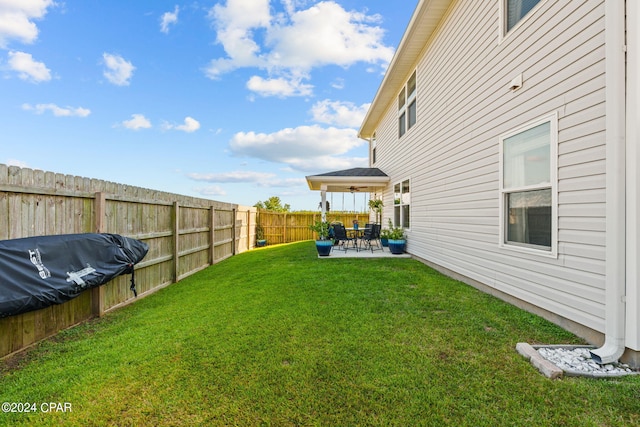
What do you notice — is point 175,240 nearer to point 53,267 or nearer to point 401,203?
point 53,267

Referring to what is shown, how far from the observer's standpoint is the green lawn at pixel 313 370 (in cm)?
183

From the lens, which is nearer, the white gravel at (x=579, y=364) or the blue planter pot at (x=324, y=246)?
the white gravel at (x=579, y=364)

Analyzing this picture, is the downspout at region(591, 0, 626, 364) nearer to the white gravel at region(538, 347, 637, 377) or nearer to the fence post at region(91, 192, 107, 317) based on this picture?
the white gravel at region(538, 347, 637, 377)

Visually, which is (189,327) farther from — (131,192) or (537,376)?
(537,376)

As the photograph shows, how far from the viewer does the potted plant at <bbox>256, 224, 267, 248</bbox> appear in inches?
547

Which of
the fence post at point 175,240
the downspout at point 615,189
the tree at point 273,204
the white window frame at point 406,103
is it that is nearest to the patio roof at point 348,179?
the white window frame at point 406,103

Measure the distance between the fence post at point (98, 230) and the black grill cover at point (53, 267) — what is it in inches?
12.0

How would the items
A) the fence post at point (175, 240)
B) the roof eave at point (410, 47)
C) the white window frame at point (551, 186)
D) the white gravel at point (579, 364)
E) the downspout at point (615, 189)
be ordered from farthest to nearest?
the fence post at point (175, 240), the roof eave at point (410, 47), the white window frame at point (551, 186), the downspout at point (615, 189), the white gravel at point (579, 364)

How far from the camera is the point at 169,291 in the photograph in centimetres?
538

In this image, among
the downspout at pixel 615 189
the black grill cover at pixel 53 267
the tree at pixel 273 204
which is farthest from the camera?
the tree at pixel 273 204

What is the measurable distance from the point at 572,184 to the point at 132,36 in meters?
10.2

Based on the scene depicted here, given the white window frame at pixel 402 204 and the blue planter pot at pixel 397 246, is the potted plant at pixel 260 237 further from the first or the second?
the blue planter pot at pixel 397 246

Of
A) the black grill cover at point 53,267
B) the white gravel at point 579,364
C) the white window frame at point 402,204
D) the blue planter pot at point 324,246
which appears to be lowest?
the white gravel at point 579,364

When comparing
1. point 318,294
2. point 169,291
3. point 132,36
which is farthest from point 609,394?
point 132,36
